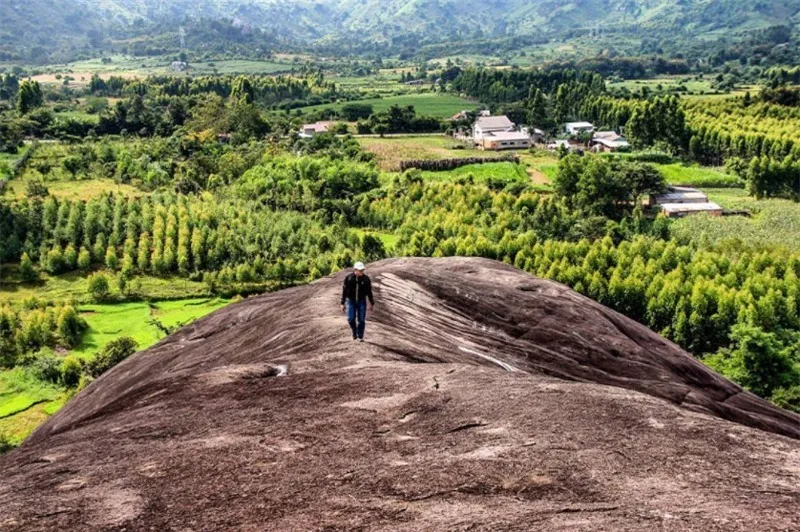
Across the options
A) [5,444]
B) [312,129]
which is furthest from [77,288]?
[312,129]

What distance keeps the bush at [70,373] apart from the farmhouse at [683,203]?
2019 inches

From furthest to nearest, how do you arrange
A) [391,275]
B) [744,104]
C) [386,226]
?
[744,104], [386,226], [391,275]

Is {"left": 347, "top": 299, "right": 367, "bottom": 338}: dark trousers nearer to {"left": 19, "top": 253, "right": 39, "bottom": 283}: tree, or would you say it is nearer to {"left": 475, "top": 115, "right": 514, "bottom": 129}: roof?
{"left": 19, "top": 253, "right": 39, "bottom": 283}: tree

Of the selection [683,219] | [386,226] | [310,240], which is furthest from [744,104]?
[310,240]

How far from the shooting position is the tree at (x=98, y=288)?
4306 centimetres

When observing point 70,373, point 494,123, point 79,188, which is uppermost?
point 494,123

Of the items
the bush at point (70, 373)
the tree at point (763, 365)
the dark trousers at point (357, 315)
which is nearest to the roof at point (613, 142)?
the tree at point (763, 365)

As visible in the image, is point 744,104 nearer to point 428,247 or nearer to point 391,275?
point 428,247

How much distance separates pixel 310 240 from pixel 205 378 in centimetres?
3954

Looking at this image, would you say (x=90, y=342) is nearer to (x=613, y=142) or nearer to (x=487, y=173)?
(x=487, y=173)

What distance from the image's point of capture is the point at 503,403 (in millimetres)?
10438

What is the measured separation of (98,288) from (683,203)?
52.2 m

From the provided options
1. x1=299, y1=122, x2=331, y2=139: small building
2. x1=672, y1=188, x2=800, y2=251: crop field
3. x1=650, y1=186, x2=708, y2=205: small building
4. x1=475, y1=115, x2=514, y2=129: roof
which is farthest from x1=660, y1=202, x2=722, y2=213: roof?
x1=299, y1=122, x2=331, y2=139: small building

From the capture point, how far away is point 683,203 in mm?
66250
